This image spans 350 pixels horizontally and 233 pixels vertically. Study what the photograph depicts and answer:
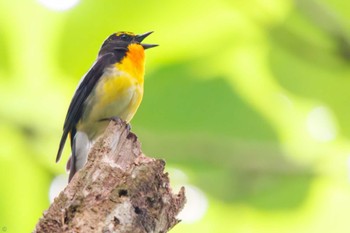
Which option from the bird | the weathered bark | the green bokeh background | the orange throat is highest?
the orange throat

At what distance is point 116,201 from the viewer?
68.6 inches

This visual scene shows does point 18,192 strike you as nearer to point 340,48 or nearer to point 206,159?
point 206,159

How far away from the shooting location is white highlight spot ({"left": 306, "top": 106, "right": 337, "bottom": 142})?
5.63 feet

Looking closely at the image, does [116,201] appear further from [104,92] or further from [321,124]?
[104,92]

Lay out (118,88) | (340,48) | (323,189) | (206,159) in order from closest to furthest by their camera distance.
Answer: (340,48), (206,159), (323,189), (118,88)

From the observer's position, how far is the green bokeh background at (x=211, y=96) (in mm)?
1755

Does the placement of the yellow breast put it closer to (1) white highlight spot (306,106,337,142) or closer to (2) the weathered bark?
(1) white highlight spot (306,106,337,142)

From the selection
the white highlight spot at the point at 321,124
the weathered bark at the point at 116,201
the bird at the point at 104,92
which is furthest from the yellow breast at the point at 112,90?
the weathered bark at the point at 116,201

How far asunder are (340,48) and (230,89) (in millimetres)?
358

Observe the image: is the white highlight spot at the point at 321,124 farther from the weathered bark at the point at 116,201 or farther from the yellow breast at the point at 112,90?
the yellow breast at the point at 112,90

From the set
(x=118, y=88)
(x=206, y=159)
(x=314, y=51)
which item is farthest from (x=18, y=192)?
(x=118, y=88)

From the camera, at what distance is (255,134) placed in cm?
181

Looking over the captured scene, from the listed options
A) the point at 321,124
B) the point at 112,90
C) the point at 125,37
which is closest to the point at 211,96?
the point at 321,124

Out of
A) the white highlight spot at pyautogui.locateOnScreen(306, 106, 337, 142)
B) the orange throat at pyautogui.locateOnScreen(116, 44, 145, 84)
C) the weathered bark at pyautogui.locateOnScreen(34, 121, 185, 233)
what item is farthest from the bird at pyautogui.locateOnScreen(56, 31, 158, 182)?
the weathered bark at pyautogui.locateOnScreen(34, 121, 185, 233)
